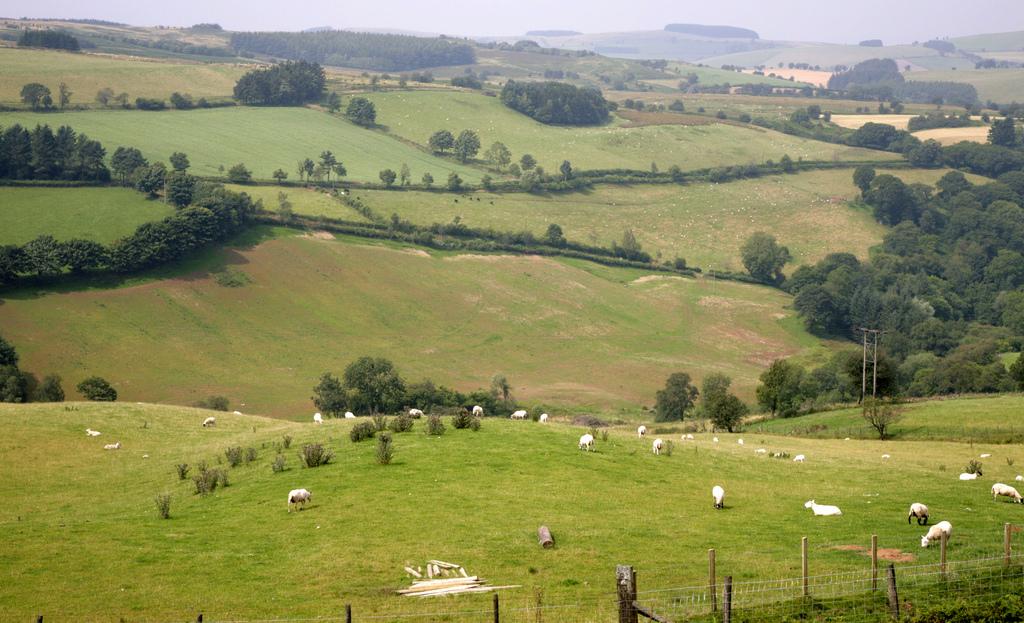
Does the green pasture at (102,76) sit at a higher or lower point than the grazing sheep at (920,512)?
higher

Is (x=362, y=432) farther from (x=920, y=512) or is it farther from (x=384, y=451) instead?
(x=920, y=512)

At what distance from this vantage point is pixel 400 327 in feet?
313

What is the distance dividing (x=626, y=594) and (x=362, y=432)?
19.7 meters

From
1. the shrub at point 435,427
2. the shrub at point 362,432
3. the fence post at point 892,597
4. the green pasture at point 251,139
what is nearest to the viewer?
the fence post at point 892,597

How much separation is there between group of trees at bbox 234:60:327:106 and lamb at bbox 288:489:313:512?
169628 millimetres

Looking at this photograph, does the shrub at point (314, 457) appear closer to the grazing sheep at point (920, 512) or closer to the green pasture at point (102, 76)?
the grazing sheep at point (920, 512)

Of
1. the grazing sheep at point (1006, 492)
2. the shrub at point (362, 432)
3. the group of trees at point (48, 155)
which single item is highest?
the group of trees at point (48, 155)

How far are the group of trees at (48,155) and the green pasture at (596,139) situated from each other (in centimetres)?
7426

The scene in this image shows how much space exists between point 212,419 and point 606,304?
249 feet

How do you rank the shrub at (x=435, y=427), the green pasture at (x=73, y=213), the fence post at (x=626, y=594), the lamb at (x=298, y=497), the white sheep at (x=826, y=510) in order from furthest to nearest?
the green pasture at (x=73, y=213) → the shrub at (x=435, y=427) → the white sheep at (x=826, y=510) → the lamb at (x=298, y=497) → the fence post at (x=626, y=594)

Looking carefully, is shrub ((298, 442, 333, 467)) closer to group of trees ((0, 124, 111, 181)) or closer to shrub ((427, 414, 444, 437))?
shrub ((427, 414, 444, 437))

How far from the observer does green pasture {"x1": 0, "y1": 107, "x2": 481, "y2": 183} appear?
421 ft

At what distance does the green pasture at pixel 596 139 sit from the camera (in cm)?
17088

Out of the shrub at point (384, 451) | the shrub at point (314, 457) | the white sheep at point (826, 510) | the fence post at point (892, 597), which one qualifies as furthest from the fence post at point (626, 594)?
the shrub at point (314, 457)
